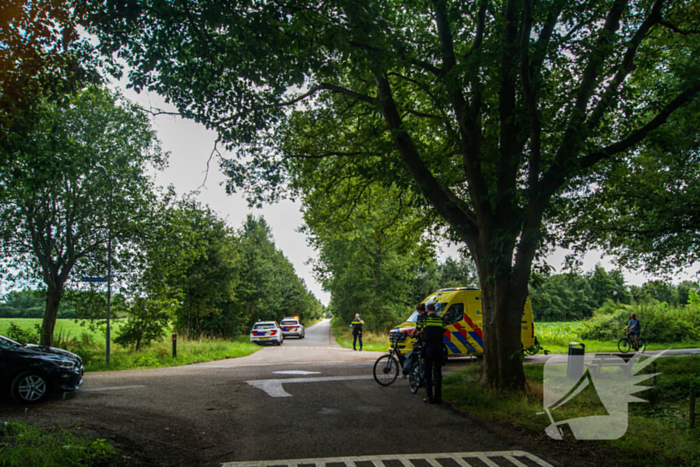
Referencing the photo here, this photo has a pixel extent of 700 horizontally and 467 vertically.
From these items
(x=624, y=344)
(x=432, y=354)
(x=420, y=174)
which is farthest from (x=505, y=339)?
(x=624, y=344)

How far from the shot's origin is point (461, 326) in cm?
1438

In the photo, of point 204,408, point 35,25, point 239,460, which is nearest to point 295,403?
point 204,408

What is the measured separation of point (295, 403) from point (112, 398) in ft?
11.5

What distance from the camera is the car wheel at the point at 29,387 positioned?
755 centimetres

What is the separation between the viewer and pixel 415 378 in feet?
29.8

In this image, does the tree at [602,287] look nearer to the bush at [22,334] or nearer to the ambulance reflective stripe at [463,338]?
the ambulance reflective stripe at [463,338]

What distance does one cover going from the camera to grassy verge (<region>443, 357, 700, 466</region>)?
5.03 metres

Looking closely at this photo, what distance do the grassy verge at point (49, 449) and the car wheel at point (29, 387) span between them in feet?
9.20

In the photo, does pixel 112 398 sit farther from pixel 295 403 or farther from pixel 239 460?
pixel 239 460

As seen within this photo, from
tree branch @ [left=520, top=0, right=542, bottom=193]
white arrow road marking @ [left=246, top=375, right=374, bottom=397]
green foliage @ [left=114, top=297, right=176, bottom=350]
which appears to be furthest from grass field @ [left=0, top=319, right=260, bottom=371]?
tree branch @ [left=520, top=0, right=542, bottom=193]

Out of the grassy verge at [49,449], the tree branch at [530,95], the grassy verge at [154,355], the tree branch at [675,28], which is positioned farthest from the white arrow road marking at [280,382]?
the tree branch at [675,28]

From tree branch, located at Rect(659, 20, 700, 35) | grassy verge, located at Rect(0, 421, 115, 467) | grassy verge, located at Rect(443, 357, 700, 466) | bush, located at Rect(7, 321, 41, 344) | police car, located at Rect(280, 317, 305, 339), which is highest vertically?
tree branch, located at Rect(659, 20, 700, 35)

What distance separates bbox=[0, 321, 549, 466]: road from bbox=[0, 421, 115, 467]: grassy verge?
1.35 ft

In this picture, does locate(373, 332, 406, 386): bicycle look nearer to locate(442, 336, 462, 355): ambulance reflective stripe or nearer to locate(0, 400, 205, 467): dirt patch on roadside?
locate(442, 336, 462, 355): ambulance reflective stripe
